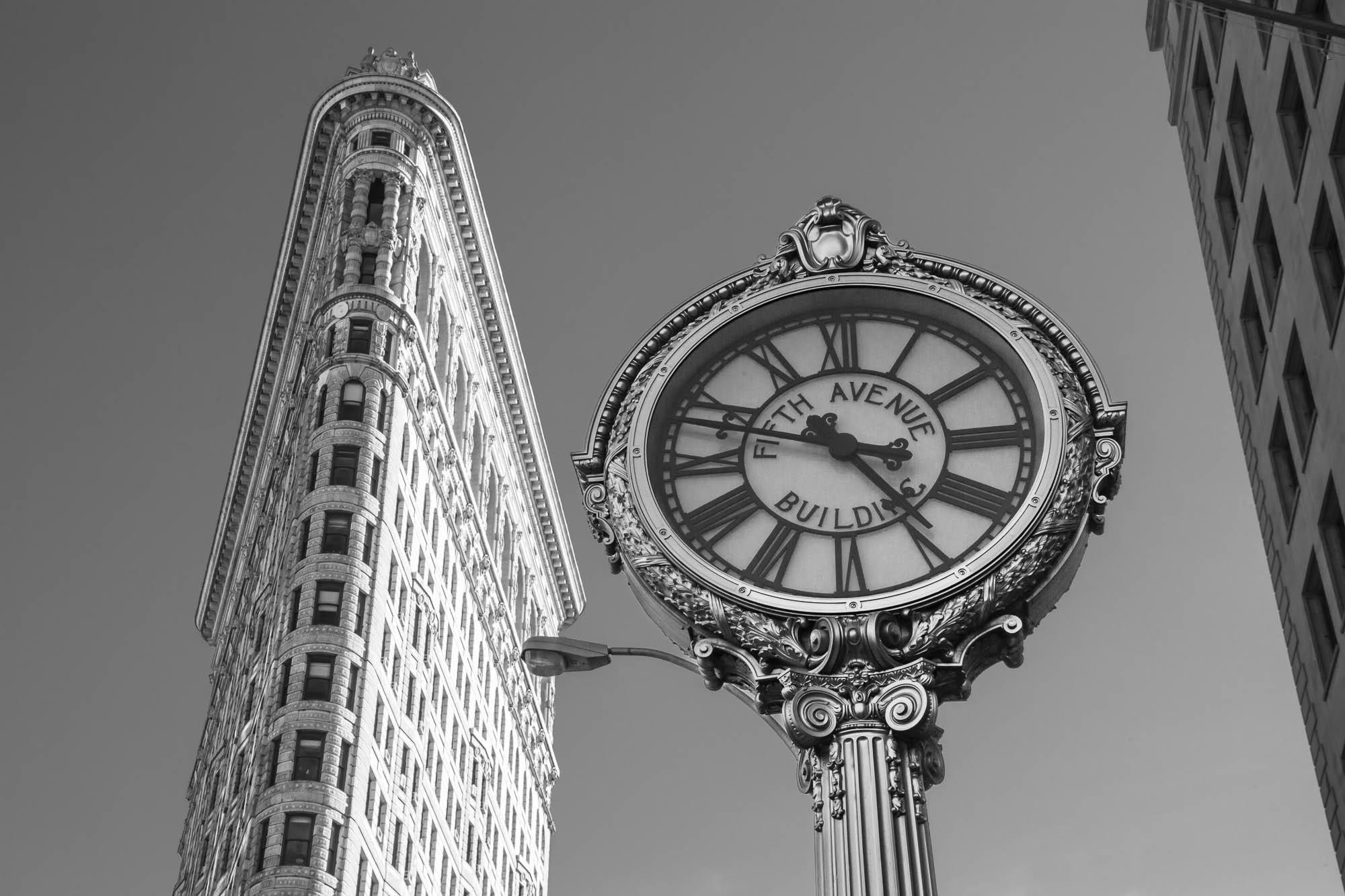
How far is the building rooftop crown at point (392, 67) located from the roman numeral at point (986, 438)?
84.8 m

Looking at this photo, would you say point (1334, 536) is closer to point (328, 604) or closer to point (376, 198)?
point (328, 604)

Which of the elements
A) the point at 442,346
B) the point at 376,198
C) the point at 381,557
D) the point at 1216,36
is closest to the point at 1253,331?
the point at 1216,36

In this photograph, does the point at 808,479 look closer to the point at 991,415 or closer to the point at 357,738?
the point at 991,415

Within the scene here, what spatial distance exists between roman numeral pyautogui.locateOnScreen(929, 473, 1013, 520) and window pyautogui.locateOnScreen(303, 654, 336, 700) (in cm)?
6116

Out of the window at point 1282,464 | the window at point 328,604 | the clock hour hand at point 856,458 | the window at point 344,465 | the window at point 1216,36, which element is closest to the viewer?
the clock hour hand at point 856,458

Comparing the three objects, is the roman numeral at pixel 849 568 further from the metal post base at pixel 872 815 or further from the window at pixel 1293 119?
the window at pixel 1293 119

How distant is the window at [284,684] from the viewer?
68500 millimetres

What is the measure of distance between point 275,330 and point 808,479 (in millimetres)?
88654

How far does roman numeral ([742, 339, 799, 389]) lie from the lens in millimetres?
9352

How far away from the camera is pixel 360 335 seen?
8069 cm

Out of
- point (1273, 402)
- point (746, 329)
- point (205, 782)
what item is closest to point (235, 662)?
point (205, 782)

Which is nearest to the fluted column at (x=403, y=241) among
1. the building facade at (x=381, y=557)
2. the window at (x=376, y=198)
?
the building facade at (x=381, y=557)

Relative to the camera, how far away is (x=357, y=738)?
67.7m

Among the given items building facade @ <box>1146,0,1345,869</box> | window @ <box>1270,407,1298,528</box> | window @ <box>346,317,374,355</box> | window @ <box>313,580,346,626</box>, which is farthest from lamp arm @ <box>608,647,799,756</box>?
window @ <box>346,317,374,355</box>
